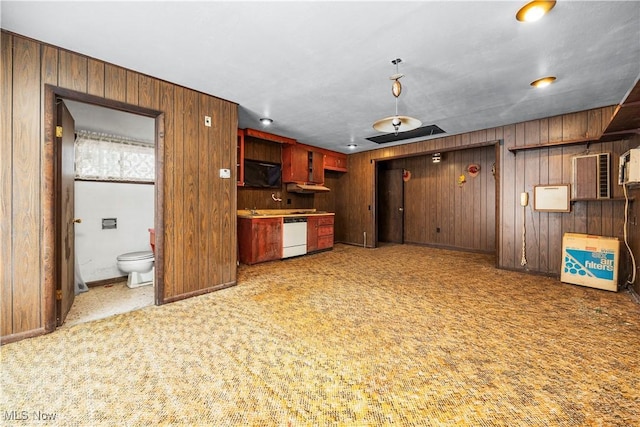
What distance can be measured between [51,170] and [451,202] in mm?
6789

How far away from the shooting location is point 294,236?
5383mm

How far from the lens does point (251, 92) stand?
3.12 metres

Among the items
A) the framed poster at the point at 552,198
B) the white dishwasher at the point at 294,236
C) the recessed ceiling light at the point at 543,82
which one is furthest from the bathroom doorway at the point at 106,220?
the framed poster at the point at 552,198

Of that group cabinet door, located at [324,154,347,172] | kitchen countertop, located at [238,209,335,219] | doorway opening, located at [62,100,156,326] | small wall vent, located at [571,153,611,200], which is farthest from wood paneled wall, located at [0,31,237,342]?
small wall vent, located at [571,153,611,200]

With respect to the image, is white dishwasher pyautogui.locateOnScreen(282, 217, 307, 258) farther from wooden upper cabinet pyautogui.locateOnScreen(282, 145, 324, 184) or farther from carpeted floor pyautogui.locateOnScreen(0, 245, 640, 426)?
carpeted floor pyautogui.locateOnScreen(0, 245, 640, 426)

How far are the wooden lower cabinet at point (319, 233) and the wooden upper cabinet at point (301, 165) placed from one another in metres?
0.87

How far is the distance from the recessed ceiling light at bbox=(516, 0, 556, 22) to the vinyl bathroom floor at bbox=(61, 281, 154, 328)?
13.1 ft

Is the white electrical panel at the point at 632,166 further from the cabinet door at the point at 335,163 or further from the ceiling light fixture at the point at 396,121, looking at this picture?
the cabinet door at the point at 335,163

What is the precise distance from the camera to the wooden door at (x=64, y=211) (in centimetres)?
234

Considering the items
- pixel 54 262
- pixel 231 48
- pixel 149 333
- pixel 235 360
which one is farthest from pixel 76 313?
pixel 231 48

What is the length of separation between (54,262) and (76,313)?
674mm

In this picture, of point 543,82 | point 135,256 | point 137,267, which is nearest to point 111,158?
point 135,256

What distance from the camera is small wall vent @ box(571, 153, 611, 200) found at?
3469mm

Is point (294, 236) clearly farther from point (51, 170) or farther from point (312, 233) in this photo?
point (51, 170)
